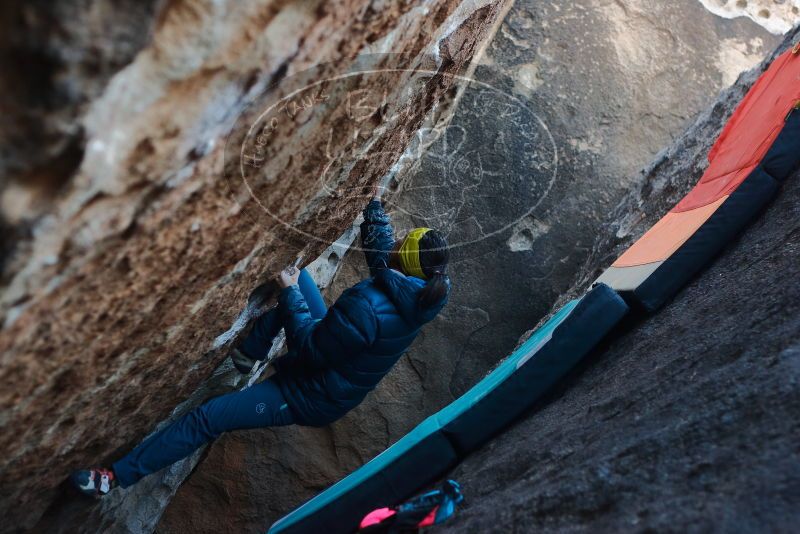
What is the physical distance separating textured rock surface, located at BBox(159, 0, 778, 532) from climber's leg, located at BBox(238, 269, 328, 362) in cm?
84

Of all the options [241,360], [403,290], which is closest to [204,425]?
[241,360]

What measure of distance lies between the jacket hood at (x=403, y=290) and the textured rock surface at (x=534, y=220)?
98 cm

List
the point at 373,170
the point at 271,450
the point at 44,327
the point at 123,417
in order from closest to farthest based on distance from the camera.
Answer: the point at 44,327
the point at 123,417
the point at 373,170
the point at 271,450

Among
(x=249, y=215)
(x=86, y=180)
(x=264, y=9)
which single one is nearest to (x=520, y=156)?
(x=249, y=215)

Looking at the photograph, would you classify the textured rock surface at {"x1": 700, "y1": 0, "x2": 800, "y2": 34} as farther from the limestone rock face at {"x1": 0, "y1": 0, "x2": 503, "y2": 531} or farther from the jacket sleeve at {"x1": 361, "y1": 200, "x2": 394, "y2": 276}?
the jacket sleeve at {"x1": 361, "y1": 200, "x2": 394, "y2": 276}

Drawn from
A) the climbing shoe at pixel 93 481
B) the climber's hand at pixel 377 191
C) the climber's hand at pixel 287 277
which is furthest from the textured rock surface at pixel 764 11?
the climbing shoe at pixel 93 481

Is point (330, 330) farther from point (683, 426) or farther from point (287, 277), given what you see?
point (683, 426)

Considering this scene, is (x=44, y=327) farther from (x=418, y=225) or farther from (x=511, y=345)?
(x=511, y=345)

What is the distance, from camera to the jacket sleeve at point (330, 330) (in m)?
2.08

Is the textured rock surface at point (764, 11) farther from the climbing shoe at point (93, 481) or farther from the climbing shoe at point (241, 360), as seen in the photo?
the climbing shoe at point (93, 481)

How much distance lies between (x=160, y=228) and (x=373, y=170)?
1.13 metres

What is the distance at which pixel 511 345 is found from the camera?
3404 mm

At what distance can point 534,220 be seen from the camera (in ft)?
11.1

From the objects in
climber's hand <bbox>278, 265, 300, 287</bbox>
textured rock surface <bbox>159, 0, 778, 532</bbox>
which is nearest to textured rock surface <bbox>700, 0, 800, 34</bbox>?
textured rock surface <bbox>159, 0, 778, 532</bbox>
